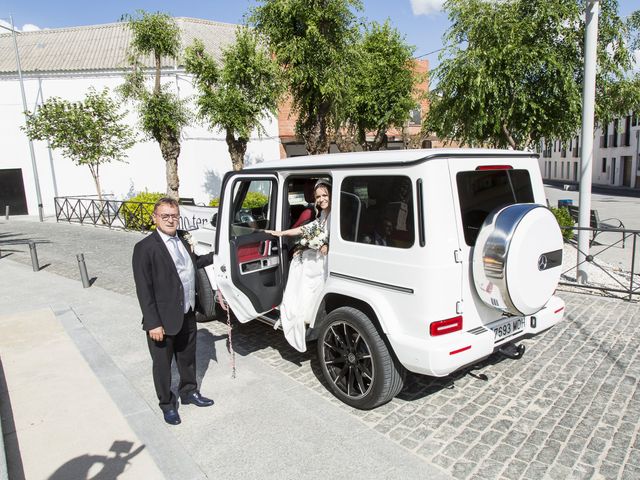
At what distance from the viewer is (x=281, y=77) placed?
44.6 feet

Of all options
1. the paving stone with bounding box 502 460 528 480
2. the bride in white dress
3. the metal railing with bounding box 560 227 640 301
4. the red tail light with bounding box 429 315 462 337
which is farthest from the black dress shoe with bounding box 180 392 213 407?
the metal railing with bounding box 560 227 640 301

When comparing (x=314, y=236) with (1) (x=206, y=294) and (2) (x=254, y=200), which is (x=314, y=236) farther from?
(1) (x=206, y=294)

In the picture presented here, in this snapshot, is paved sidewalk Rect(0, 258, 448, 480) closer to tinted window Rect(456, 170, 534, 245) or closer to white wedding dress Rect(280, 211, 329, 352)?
white wedding dress Rect(280, 211, 329, 352)

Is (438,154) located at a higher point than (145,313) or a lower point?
higher

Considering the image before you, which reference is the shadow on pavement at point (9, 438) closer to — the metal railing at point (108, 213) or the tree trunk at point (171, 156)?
the metal railing at point (108, 213)

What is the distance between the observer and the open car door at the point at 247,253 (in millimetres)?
4574

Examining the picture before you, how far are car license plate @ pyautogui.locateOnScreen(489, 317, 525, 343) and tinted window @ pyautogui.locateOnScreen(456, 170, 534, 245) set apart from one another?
2.55ft

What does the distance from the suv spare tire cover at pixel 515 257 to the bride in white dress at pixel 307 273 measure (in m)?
1.42

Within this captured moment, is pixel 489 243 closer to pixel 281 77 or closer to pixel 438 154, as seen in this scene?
pixel 438 154

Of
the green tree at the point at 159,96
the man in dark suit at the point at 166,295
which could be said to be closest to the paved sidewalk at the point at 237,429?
the man in dark suit at the point at 166,295

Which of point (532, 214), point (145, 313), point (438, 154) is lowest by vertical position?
point (145, 313)

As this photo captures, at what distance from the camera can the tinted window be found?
345cm

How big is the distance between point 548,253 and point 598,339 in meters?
2.36

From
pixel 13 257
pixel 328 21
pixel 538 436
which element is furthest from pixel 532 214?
pixel 13 257
